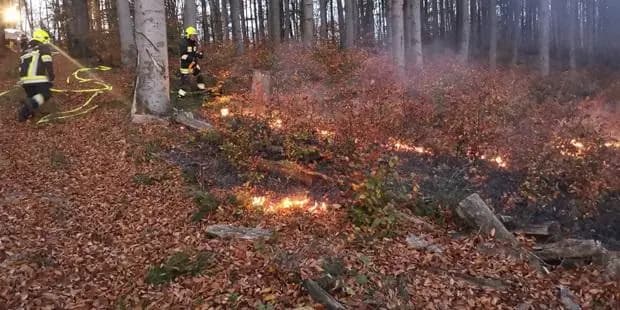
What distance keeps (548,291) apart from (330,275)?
2.46m

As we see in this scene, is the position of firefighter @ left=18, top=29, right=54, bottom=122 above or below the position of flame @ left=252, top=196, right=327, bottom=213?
above

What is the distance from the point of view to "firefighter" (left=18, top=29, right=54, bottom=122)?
35.1 ft

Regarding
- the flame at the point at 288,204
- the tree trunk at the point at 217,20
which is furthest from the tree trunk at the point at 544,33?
the tree trunk at the point at 217,20

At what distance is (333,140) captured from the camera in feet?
29.5

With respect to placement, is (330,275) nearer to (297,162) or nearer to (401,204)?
(401,204)

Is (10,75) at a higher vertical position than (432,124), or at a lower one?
higher

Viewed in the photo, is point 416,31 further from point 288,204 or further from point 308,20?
point 288,204

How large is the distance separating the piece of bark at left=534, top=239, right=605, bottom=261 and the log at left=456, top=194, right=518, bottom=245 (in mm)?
382

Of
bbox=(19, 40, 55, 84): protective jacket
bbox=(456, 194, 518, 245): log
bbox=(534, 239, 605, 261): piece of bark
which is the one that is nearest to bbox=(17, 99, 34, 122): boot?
bbox=(19, 40, 55, 84): protective jacket

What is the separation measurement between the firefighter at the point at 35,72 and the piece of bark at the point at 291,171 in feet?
19.6

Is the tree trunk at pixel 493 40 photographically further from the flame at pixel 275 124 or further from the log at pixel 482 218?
the log at pixel 482 218

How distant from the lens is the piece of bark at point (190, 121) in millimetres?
10023

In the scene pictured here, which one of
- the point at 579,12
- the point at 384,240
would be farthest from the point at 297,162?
the point at 579,12

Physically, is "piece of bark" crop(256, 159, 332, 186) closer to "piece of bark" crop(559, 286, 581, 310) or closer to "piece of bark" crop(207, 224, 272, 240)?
"piece of bark" crop(207, 224, 272, 240)
